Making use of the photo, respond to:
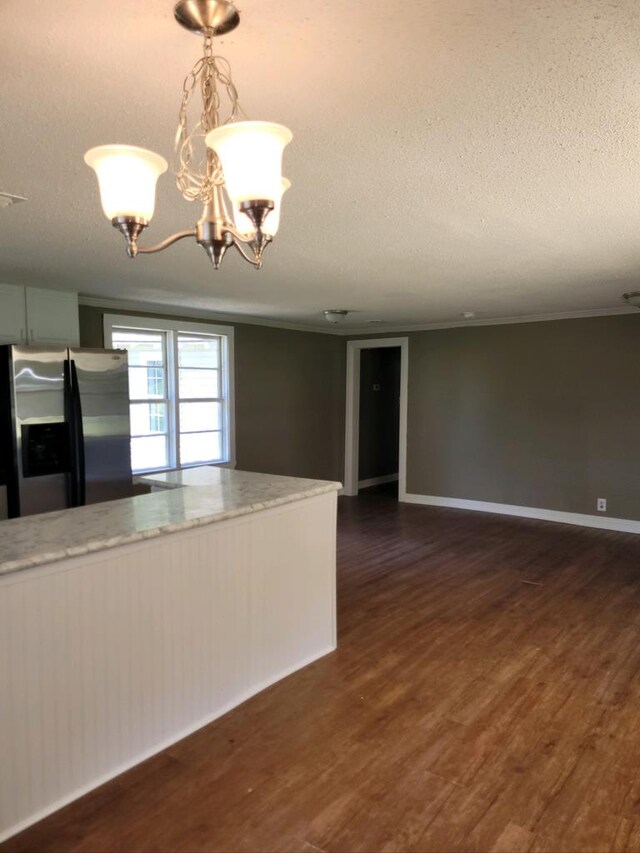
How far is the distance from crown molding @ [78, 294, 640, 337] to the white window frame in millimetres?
94

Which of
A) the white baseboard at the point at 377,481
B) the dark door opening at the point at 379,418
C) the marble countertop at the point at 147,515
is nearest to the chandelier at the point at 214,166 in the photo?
the marble countertop at the point at 147,515

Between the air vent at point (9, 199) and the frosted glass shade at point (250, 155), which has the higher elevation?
the air vent at point (9, 199)

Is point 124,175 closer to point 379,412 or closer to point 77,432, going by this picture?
point 77,432

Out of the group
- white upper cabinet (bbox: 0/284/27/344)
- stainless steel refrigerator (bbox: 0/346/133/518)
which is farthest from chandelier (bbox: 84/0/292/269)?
white upper cabinet (bbox: 0/284/27/344)

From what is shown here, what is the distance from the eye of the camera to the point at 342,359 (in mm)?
7773

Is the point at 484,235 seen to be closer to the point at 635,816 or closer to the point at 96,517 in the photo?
the point at 96,517

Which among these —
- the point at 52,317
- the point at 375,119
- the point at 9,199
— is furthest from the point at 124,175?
the point at 52,317

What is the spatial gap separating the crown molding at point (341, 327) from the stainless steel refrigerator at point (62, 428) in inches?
36.8

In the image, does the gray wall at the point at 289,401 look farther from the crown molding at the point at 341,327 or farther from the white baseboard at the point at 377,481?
the white baseboard at the point at 377,481

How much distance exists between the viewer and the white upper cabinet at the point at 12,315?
13.8ft

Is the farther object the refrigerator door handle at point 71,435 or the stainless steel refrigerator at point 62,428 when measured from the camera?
A: the refrigerator door handle at point 71,435

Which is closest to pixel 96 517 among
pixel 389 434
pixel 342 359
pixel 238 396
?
pixel 238 396

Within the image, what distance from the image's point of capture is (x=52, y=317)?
4500mm

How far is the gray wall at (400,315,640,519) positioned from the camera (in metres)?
5.82
